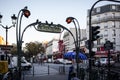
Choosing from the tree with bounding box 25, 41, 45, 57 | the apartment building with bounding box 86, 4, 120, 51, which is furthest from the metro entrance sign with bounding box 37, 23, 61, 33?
the tree with bounding box 25, 41, 45, 57

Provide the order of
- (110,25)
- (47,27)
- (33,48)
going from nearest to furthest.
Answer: (47,27), (110,25), (33,48)

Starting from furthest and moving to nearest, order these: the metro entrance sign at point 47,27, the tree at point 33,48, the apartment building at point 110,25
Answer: the tree at point 33,48 → the apartment building at point 110,25 → the metro entrance sign at point 47,27

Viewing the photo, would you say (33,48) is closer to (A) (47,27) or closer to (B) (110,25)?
(B) (110,25)

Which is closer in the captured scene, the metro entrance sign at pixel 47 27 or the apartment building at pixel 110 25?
the metro entrance sign at pixel 47 27

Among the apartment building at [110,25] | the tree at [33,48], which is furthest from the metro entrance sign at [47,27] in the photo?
the tree at [33,48]

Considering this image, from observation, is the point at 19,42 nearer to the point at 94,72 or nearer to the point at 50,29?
the point at 50,29

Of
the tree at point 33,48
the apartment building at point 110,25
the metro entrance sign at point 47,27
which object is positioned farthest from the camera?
the tree at point 33,48

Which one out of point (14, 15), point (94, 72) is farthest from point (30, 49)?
point (94, 72)

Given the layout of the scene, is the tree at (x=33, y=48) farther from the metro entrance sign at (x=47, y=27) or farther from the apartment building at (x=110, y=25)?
the metro entrance sign at (x=47, y=27)

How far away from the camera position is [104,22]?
72.4 m

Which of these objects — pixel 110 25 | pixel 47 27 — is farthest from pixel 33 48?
pixel 47 27

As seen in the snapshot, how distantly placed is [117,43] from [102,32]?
495 cm

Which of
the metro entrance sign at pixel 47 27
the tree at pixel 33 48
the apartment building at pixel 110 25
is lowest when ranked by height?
the metro entrance sign at pixel 47 27

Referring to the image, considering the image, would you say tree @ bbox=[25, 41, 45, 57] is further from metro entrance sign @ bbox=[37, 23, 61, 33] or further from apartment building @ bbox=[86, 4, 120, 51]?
metro entrance sign @ bbox=[37, 23, 61, 33]
